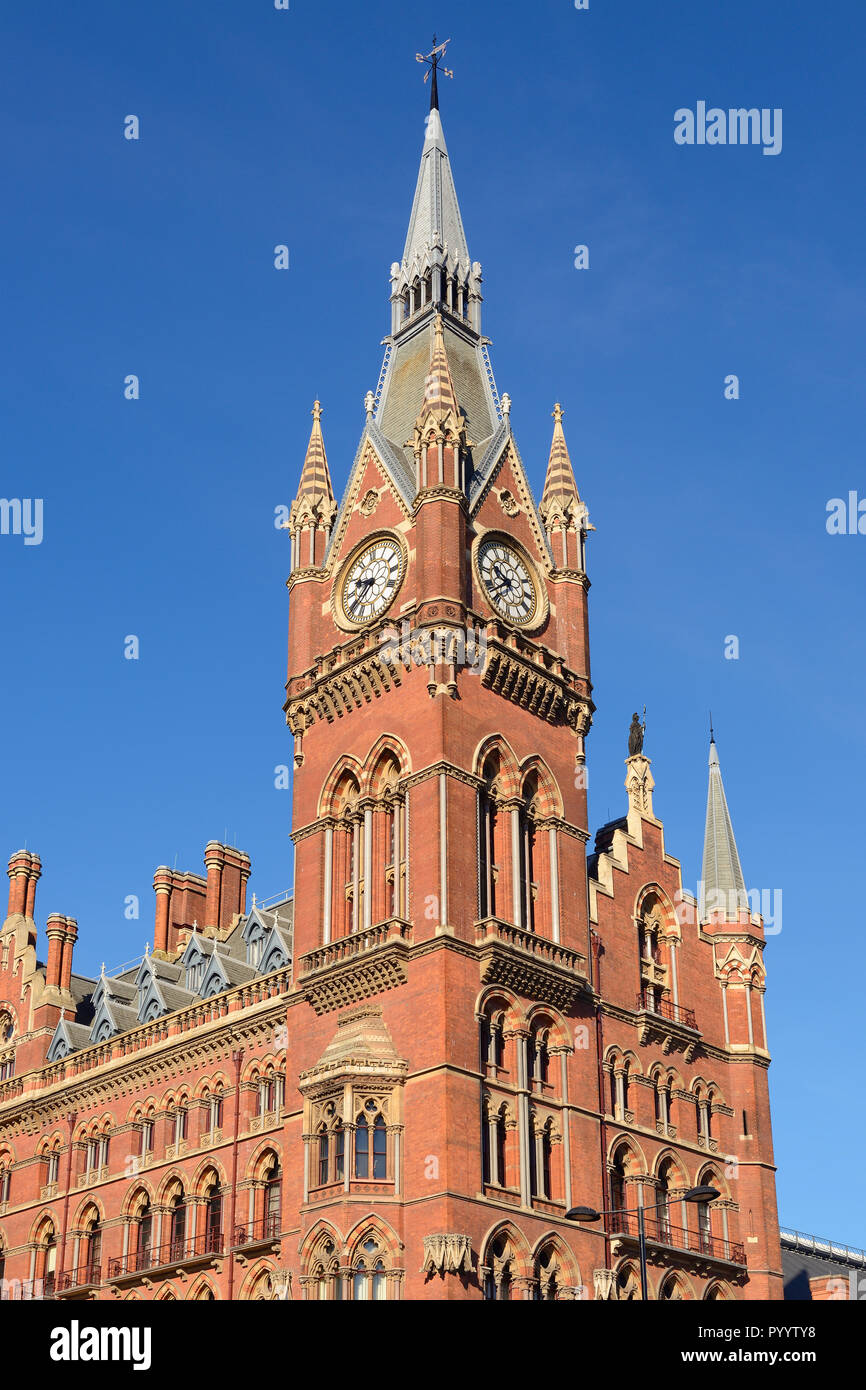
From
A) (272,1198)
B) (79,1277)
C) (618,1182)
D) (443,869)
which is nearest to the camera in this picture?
(443,869)

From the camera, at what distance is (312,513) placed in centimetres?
6825

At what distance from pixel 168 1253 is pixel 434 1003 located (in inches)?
669

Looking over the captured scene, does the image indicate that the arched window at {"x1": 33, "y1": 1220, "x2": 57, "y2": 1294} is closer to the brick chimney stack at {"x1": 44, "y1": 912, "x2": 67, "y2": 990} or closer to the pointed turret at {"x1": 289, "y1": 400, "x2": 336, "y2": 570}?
the brick chimney stack at {"x1": 44, "y1": 912, "x2": 67, "y2": 990}

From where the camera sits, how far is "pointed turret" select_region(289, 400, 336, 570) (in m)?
67.8

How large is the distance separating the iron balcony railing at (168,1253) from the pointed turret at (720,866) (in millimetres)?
21908

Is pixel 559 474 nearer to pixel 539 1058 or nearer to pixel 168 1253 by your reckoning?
pixel 539 1058

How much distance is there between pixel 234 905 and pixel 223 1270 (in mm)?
22506

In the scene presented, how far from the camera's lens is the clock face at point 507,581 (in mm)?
63625

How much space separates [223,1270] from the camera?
6097 centimetres

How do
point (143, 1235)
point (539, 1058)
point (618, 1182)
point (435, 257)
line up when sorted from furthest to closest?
point (435, 257), point (143, 1235), point (618, 1182), point (539, 1058)

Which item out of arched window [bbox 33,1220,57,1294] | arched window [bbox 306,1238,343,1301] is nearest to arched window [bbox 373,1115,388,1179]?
arched window [bbox 306,1238,343,1301]

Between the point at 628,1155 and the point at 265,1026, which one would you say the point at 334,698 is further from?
the point at 628,1155

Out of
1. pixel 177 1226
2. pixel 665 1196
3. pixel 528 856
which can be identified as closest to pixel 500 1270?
pixel 665 1196

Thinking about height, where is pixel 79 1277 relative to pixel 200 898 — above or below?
below
